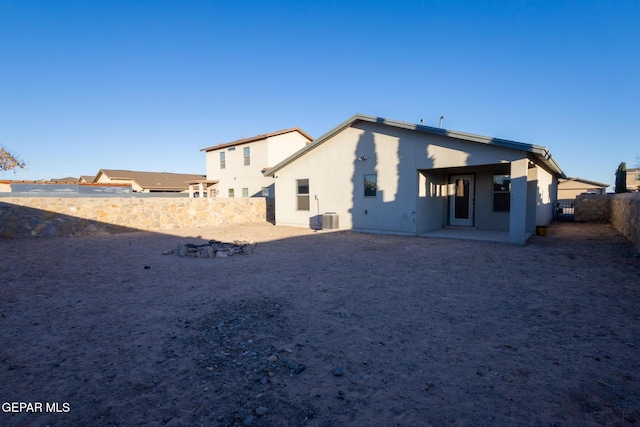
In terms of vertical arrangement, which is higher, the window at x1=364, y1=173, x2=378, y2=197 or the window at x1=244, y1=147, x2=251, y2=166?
the window at x1=244, y1=147, x2=251, y2=166

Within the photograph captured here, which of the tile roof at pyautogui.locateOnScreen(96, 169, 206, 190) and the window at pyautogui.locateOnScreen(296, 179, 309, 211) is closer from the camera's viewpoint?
the window at pyautogui.locateOnScreen(296, 179, 309, 211)

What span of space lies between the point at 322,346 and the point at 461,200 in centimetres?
1259

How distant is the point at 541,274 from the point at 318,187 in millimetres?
10263

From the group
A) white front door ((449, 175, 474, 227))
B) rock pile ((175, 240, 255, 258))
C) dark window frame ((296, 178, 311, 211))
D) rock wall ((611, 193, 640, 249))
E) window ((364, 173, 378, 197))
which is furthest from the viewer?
dark window frame ((296, 178, 311, 211))

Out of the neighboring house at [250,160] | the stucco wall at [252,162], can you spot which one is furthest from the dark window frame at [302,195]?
the stucco wall at [252,162]

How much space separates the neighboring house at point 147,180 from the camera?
36781 mm

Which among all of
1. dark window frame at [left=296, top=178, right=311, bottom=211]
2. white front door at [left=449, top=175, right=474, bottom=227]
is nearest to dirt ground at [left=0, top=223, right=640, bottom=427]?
white front door at [left=449, top=175, right=474, bottom=227]

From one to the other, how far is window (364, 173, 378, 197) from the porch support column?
506 cm

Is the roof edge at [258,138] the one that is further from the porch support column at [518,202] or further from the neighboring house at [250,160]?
the porch support column at [518,202]

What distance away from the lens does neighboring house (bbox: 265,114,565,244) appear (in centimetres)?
1027

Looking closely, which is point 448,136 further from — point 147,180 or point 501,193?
point 147,180

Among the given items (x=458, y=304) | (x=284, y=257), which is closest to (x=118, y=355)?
(x=458, y=304)

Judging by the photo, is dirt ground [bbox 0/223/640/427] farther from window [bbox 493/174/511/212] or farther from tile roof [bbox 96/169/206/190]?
tile roof [bbox 96/169/206/190]
